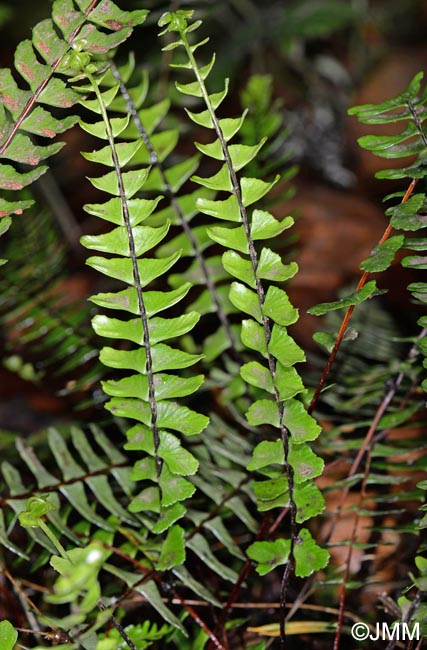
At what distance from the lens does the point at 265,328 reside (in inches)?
39.6

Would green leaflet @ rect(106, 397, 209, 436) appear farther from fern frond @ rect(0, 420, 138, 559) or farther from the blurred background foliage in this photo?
the blurred background foliage

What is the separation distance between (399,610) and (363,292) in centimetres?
50

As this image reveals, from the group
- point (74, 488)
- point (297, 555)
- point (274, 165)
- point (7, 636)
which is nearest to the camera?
point (7, 636)

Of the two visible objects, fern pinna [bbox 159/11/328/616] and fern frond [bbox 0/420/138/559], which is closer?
fern pinna [bbox 159/11/328/616]

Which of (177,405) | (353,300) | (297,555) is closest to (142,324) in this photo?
(177,405)

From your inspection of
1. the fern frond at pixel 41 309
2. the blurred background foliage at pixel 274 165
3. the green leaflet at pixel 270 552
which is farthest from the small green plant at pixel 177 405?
the blurred background foliage at pixel 274 165

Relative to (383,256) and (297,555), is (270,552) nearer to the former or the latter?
(297,555)

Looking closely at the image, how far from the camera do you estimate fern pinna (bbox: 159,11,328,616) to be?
0.98 meters

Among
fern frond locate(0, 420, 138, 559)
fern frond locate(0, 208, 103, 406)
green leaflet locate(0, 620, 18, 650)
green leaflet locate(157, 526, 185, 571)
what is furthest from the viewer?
fern frond locate(0, 208, 103, 406)

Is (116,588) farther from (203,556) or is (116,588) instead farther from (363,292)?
(363,292)

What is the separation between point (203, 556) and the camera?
1.17 m

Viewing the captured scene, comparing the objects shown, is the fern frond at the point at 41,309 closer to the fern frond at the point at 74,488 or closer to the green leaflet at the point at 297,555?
the fern frond at the point at 74,488

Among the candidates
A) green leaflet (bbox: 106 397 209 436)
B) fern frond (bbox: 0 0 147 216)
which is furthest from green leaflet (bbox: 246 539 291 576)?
fern frond (bbox: 0 0 147 216)

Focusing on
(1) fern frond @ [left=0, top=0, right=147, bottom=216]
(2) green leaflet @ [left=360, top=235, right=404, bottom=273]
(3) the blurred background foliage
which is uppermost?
(1) fern frond @ [left=0, top=0, right=147, bottom=216]
